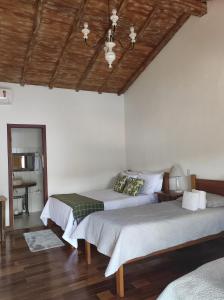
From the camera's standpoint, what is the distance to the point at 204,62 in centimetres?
408

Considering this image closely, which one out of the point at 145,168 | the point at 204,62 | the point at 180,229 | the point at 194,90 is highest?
the point at 204,62

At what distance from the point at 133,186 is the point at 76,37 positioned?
Answer: 8.98 ft

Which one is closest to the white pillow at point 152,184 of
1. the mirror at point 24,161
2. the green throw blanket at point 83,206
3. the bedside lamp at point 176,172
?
the bedside lamp at point 176,172

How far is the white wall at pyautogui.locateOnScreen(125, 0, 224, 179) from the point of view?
3.89 meters

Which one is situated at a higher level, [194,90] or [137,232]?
[194,90]

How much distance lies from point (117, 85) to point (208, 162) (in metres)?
2.80

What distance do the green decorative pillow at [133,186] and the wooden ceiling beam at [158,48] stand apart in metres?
2.26

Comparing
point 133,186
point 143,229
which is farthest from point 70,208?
point 143,229

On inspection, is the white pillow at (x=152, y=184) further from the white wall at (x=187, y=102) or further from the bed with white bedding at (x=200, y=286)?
the bed with white bedding at (x=200, y=286)

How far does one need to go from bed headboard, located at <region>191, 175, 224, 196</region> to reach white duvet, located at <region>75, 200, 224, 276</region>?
50 centimetres

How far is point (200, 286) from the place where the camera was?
144cm

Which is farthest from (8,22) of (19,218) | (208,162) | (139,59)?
(19,218)

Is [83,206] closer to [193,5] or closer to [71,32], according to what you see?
[71,32]

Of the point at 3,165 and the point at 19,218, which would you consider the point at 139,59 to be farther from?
the point at 19,218
